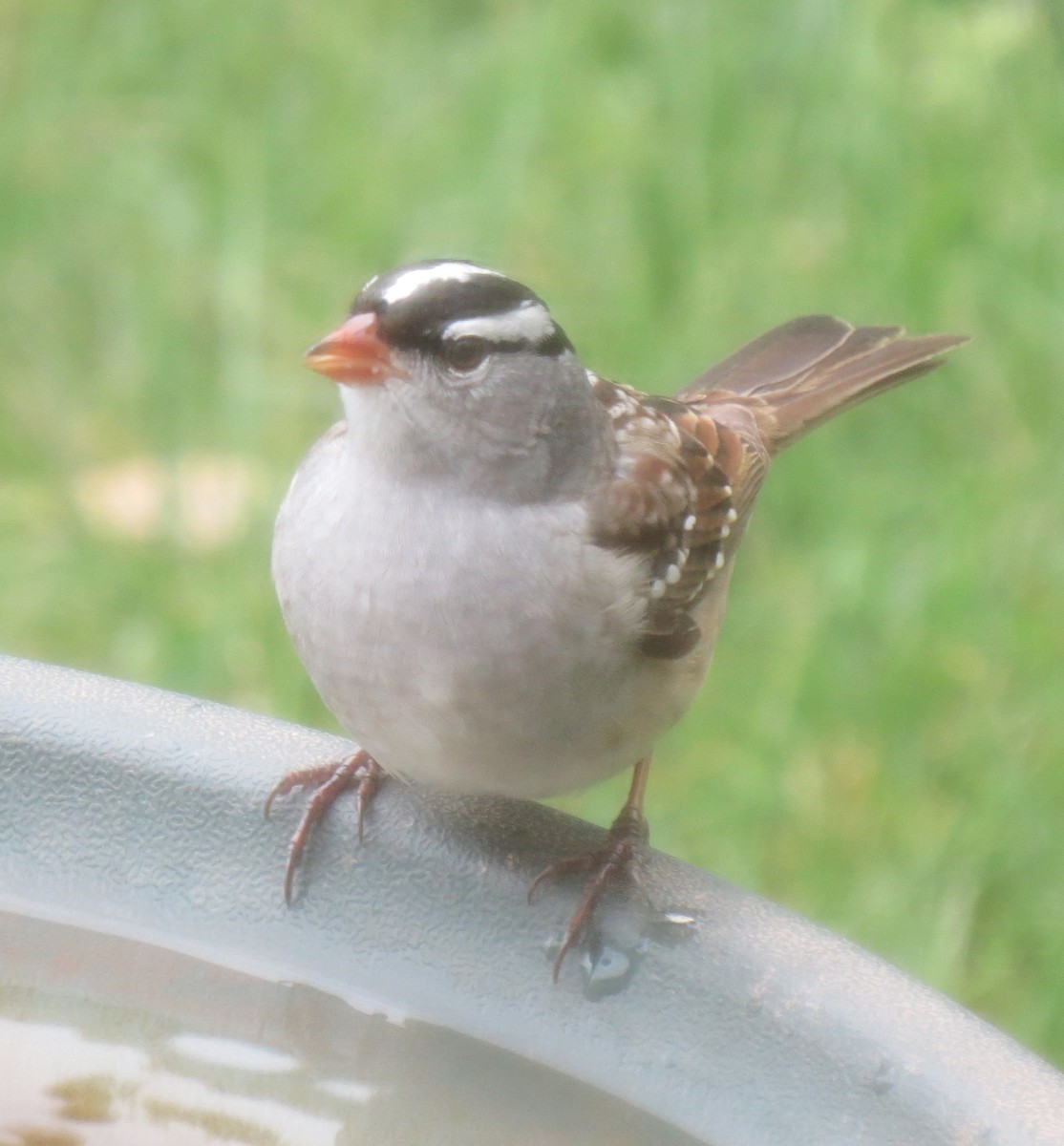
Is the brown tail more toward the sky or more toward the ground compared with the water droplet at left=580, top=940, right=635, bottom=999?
more toward the sky

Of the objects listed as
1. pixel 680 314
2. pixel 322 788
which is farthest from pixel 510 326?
pixel 680 314

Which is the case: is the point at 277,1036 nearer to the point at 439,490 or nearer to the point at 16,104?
the point at 439,490

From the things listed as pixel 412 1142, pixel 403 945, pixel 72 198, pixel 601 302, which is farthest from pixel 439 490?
pixel 72 198

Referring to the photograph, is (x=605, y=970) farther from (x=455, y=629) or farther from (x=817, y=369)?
(x=817, y=369)

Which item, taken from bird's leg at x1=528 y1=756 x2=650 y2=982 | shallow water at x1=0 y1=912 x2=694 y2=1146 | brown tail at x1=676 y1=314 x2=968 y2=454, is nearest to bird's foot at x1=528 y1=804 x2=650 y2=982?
bird's leg at x1=528 y1=756 x2=650 y2=982

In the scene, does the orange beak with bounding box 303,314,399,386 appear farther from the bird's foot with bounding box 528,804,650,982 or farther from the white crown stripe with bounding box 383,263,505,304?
the bird's foot with bounding box 528,804,650,982
